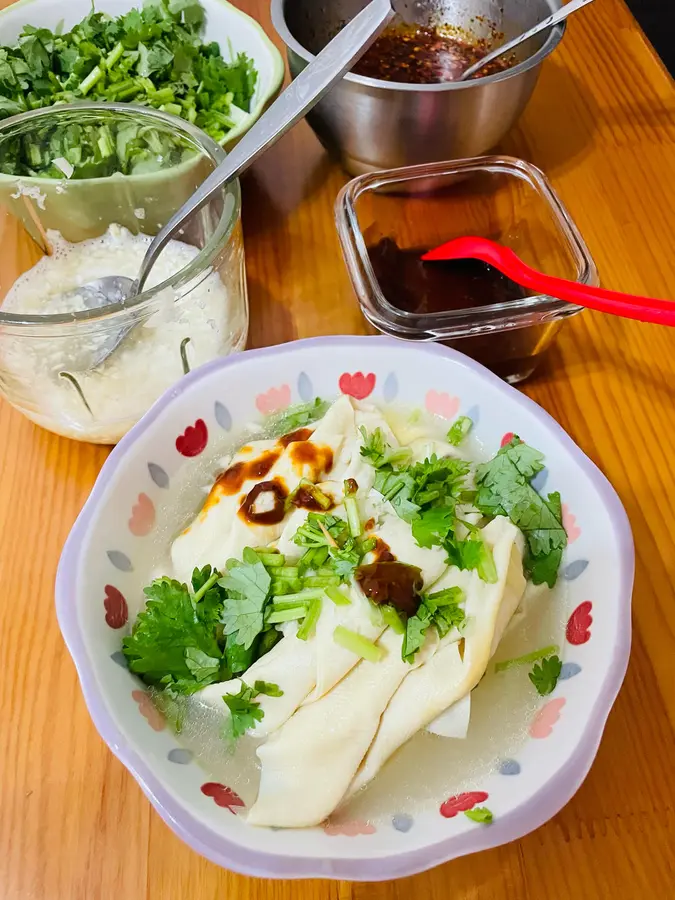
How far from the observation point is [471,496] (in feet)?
2.56

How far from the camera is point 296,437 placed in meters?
0.80

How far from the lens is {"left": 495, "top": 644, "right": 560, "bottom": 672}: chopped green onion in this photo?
0.68m

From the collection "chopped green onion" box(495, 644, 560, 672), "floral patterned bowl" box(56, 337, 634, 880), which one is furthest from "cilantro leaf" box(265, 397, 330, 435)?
"chopped green onion" box(495, 644, 560, 672)

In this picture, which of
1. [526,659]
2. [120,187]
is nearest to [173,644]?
[526,659]

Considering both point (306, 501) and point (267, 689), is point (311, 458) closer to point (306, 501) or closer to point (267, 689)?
point (306, 501)

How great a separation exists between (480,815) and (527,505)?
0.32m

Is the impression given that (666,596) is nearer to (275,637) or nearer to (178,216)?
(275,637)

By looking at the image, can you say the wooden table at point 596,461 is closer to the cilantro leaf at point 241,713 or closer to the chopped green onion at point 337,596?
the cilantro leaf at point 241,713

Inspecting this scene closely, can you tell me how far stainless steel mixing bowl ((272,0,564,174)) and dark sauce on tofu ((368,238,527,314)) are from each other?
0.59ft

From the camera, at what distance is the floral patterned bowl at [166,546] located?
52 cm

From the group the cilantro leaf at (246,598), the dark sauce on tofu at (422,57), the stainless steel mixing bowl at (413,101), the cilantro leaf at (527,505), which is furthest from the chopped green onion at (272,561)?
the dark sauce on tofu at (422,57)

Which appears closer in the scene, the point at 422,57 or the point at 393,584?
the point at 393,584

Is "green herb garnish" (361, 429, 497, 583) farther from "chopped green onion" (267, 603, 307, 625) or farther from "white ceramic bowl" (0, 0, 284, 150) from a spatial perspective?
"white ceramic bowl" (0, 0, 284, 150)

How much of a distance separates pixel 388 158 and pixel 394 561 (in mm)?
678
